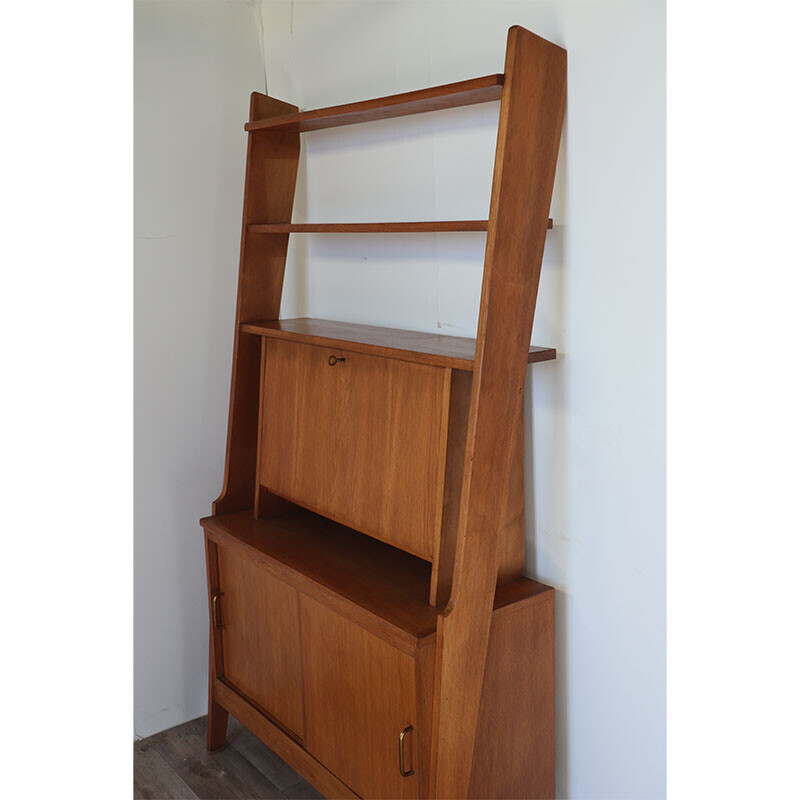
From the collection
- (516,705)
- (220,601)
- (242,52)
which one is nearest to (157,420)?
(220,601)

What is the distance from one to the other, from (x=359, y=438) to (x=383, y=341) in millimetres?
251

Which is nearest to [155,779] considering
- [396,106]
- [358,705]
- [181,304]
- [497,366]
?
[358,705]

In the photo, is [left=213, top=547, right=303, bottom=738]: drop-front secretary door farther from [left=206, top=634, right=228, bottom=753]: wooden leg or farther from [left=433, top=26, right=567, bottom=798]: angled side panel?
[left=433, top=26, right=567, bottom=798]: angled side panel

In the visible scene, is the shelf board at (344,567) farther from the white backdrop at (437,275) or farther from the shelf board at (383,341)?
the shelf board at (383,341)

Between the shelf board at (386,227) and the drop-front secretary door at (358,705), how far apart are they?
0.93 metres

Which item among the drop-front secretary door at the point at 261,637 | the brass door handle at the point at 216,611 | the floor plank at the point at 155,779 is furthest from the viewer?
the brass door handle at the point at 216,611

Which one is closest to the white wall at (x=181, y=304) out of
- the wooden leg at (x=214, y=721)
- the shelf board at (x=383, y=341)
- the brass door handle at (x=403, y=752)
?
the wooden leg at (x=214, y=721)

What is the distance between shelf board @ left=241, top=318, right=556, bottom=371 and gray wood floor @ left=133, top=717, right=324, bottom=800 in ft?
4.43

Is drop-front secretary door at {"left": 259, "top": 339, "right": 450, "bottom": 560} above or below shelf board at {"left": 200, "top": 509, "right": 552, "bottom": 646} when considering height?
above

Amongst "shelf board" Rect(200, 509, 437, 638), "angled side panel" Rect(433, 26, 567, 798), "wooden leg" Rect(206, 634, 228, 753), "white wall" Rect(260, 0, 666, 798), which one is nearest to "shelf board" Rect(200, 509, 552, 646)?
"shelf board" Rect(200, 509, 437, 638)

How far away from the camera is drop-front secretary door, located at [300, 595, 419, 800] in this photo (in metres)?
1.70

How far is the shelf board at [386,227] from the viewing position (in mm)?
1638

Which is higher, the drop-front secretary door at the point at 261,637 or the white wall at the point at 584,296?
the white wall at the point at 584,296
